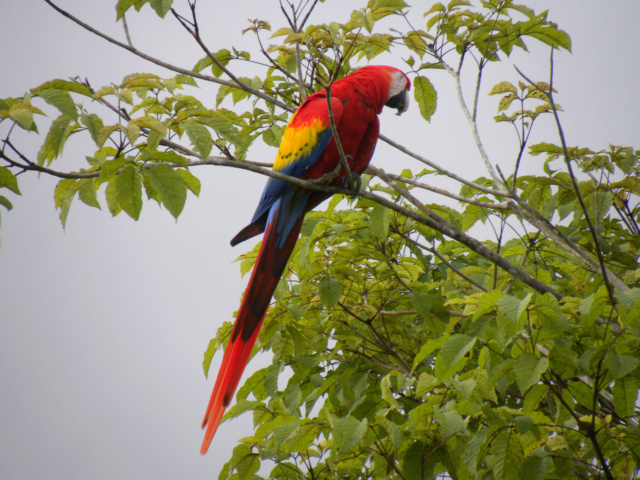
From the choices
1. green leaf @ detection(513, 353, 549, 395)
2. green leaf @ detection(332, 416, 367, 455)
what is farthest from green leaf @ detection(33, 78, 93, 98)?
green leaf @ detection(513, 353, 549, 395)

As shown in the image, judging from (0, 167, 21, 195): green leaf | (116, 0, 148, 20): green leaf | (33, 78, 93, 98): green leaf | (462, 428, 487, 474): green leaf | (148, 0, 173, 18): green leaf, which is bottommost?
(462, 428, 487, 474): green leaf

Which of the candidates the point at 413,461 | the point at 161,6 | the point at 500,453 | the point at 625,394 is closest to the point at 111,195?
the point at 161,6

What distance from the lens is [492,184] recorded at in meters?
2.00

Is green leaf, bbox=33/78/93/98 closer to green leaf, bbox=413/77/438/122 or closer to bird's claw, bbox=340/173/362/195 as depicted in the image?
bird's claw, bbox=340/173/362/195

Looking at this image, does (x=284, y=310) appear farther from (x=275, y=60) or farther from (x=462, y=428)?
(x=275, y=60)

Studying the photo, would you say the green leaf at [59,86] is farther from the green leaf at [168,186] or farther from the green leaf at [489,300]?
the green leaf at [489,300]

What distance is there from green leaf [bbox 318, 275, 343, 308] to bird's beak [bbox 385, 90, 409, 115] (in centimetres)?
103

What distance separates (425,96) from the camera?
194 cm

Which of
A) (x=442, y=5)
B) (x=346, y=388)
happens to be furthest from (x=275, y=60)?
(x=346, y=388)

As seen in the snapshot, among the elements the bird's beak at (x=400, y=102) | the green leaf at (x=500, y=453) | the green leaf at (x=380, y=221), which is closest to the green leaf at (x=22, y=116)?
the green leaf at (x=380, y=221)

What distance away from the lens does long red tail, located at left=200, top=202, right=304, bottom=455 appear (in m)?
1.64

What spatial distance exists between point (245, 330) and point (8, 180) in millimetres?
881

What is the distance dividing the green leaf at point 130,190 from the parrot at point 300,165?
62cm

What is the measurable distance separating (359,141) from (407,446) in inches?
45.7
